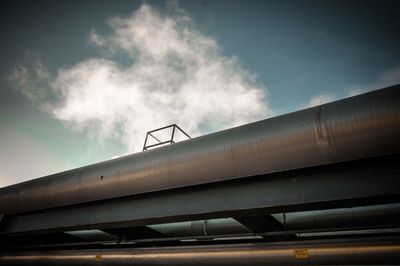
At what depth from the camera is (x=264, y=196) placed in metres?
2.21

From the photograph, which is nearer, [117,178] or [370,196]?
[370,196]

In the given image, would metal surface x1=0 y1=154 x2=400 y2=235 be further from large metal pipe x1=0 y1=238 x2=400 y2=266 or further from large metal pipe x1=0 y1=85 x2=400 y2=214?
large metal pipe x1=0 y1=238 x2=400 y2=266

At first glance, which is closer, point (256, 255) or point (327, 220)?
point (327, 220)

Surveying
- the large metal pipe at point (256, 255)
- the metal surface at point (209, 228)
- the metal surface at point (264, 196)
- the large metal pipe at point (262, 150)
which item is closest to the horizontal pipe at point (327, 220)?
the metal surface at point (209, 228)

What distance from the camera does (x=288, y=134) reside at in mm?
1967

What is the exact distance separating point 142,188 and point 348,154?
72.2 inches

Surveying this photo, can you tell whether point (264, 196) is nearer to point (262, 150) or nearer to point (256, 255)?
point (262, 150)

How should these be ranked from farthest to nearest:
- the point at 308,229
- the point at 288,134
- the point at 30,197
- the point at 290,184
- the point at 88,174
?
the point at 30,197 → the point at 88,174 → the point at 308,229 → the point at 290,184 → the point at 288,134

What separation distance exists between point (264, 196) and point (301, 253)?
97 cm

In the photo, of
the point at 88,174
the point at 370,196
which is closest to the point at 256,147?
the point at 370,196

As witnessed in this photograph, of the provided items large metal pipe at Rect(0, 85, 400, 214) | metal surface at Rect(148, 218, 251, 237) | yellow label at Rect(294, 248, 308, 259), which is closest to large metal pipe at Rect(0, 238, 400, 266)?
yellow label at Rect(294, 248, 308, 259)

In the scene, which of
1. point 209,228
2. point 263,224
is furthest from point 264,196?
point 209,228

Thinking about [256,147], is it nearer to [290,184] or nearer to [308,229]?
[290,184]

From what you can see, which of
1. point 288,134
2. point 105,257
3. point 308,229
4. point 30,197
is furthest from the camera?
point 105,257
